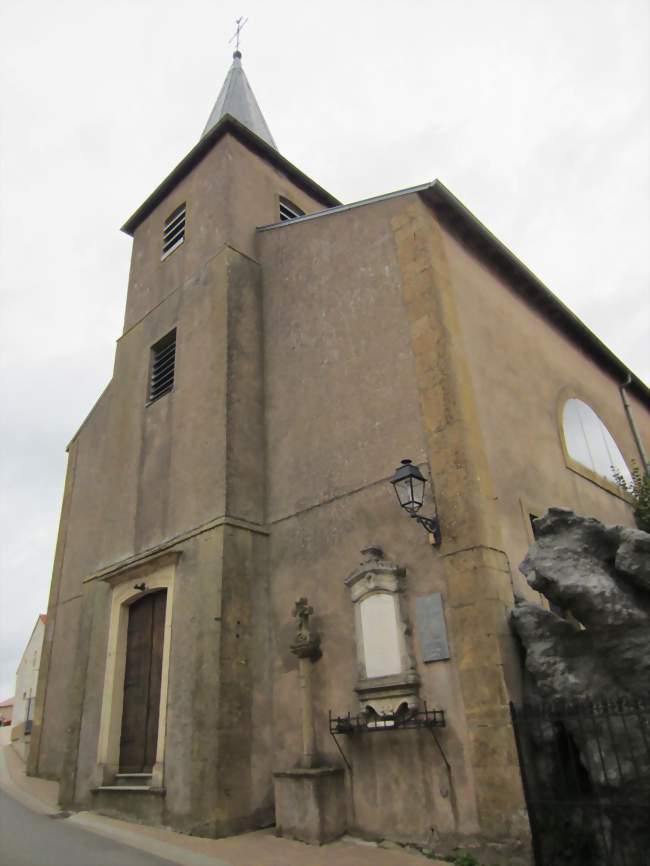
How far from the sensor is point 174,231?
534 inches

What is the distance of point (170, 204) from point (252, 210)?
265cm

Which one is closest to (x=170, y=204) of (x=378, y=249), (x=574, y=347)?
(x=378, y=249)

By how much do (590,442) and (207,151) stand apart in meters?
9.83

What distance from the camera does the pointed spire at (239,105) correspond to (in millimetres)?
17297

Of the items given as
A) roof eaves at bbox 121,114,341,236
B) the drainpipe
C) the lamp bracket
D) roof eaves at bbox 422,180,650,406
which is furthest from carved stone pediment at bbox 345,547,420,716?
roof eaves at bbox 121,114,341,236

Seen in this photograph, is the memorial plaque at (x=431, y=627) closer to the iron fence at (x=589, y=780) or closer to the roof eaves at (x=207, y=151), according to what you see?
the iron fence at (x=589, y=780)

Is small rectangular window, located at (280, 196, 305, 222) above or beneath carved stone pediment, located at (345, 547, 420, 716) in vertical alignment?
above

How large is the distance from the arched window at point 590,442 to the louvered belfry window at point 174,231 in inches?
333

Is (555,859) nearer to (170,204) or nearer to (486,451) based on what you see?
(486,451)

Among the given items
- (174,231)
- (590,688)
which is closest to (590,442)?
(590,688)

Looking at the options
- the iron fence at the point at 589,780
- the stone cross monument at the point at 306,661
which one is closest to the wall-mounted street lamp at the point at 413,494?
the iron fence at the point at 589,780

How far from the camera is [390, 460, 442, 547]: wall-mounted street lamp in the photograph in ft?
22.5

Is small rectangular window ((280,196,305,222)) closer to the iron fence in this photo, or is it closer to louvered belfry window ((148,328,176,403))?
louvered belfry window ((148,328,176,403))

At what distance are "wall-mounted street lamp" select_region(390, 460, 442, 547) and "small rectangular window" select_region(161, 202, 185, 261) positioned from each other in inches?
333
